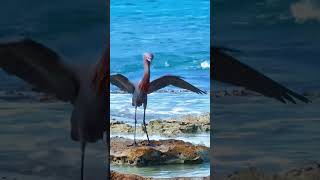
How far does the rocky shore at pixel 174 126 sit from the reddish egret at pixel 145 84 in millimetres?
98

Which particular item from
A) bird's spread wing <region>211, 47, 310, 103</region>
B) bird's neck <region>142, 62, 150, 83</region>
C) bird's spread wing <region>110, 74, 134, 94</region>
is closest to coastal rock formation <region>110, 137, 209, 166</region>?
bird's spread wing <region>110, 74, 134, 94</region>

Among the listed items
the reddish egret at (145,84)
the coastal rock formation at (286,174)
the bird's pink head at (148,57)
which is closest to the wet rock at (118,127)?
the reddish egret at (145,84)

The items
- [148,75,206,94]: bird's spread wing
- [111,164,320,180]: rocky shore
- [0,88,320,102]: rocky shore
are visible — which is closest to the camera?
[111,164,320,180]: rocky shore

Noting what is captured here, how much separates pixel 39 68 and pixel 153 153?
1.50 m

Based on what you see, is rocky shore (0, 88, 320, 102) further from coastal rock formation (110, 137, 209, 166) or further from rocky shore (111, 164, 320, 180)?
rocky shore (111, 164, 320, 180)

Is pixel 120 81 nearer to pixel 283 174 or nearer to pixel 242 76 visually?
pixel 242 76

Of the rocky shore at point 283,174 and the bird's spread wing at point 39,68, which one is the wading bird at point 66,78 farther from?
the rocky shore at point 283,174

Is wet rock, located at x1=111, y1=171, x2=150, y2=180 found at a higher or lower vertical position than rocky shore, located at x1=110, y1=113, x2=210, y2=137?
lower

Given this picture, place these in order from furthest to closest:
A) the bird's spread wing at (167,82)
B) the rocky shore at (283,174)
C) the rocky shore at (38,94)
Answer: the bird's spread wing at (167,82) < the rocky shore at (38,94) < the rocky shore at (283,174)

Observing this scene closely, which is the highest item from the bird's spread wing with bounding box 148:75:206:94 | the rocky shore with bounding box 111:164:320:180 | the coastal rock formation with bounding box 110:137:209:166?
the bird's spread wing with bounding box 148:75:206:94

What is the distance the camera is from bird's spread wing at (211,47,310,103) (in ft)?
16.2

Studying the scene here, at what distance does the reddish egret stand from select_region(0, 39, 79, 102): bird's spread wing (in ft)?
1.56

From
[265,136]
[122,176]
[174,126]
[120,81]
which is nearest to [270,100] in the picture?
[265,136]

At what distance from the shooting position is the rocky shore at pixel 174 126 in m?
5.04
